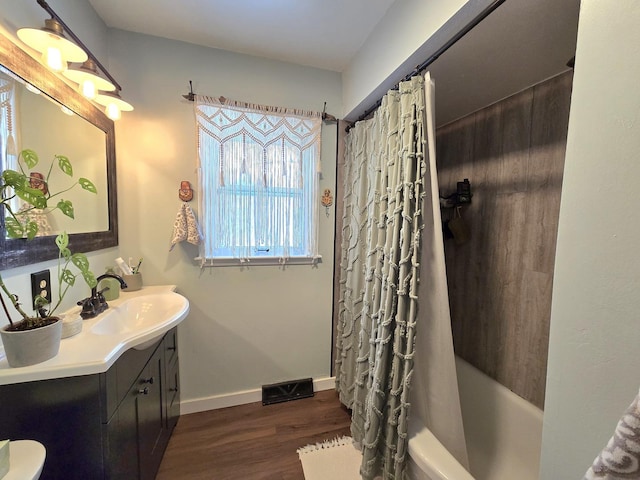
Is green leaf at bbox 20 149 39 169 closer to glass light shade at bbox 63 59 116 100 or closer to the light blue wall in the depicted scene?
glass light shade at bbox 63 59 116 100

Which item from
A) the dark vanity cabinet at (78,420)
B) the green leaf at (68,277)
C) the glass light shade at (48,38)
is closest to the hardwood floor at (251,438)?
the dark vanity cabinet at (78,420)

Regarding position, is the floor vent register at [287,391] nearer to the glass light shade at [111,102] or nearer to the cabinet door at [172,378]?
the cabinet door at [172,378]

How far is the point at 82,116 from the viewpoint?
4.15ft

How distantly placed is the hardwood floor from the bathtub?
30.0 inches

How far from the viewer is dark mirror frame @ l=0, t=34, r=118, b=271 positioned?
2.83ft

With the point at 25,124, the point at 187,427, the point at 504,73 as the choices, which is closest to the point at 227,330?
the point at 187,427

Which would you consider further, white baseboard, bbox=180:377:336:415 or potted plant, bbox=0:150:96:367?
white baseboard, bbox=180:377:336:415

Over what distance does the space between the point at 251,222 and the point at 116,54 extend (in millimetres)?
1312

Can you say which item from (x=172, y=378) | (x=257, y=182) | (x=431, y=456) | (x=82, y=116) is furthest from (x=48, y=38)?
(x=431, y=456)

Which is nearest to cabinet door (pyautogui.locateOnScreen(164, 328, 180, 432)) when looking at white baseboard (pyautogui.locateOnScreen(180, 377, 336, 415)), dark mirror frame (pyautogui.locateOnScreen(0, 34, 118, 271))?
white baseboard (pyautogui.locateOnScreen(180, 377, 336, 415))

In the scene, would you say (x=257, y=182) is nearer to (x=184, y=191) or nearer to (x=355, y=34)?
(x=184, y=191)

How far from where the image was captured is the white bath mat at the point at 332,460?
138 cm

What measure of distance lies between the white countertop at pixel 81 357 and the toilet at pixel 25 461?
0.17 m

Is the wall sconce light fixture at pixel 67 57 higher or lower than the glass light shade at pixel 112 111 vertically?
higher
